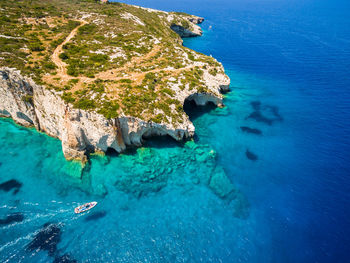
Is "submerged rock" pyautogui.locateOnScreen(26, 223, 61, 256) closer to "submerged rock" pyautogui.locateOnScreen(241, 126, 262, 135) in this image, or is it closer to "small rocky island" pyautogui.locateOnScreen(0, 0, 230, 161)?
"small rocky island" pyautogui.locateOnScreen(0, 0, 230, 161)

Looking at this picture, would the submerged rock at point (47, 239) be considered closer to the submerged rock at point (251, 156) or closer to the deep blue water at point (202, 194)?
the deep blue water at point (202, 194)

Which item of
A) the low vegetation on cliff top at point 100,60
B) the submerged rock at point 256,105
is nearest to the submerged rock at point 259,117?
the submerged rock at point 256,105

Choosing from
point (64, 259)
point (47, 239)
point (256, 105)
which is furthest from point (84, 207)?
point (256, 105)

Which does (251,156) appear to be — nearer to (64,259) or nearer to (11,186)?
(64,259)

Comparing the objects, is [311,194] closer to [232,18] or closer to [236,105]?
[236,105]

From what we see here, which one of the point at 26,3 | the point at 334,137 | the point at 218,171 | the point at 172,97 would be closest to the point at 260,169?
the point at 218,171
